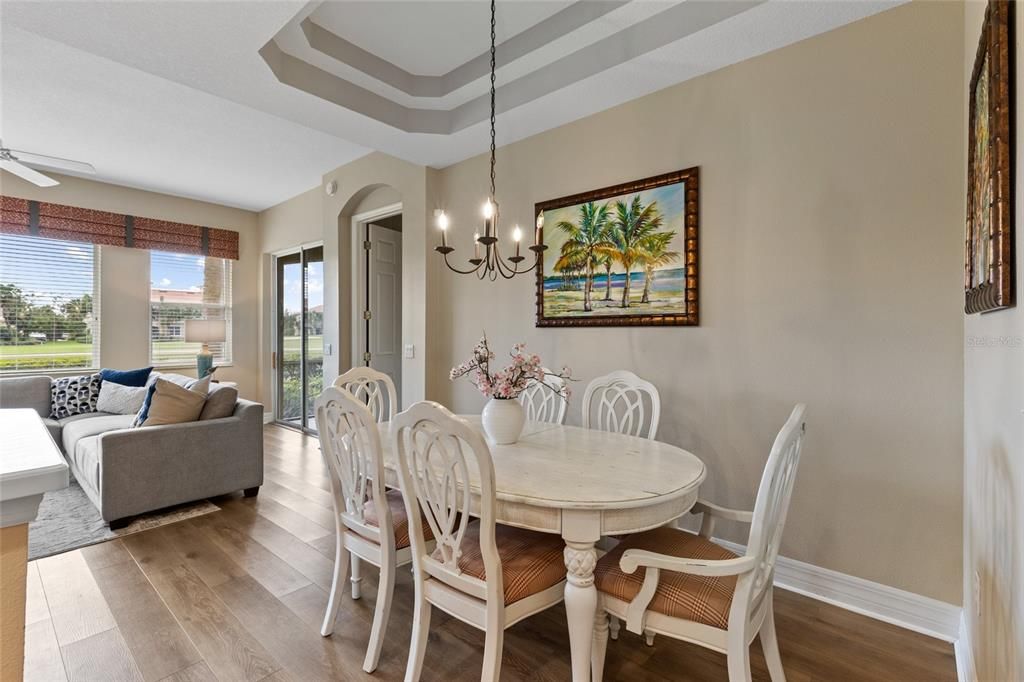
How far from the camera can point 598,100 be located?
2.81 metres

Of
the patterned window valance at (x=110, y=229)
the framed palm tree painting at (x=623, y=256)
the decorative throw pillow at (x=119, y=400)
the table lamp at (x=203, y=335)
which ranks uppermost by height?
the patterned window valance at (x=110, y=229)

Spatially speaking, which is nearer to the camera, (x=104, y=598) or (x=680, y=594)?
(x=680, y=594)

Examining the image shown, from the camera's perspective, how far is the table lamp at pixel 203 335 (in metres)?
5.34

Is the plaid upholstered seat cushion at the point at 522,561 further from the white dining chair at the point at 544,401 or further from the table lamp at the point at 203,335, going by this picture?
the table lamp at the point at 203,335

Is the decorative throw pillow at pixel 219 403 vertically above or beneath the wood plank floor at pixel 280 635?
above

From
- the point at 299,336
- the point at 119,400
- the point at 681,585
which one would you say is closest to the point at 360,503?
the point at 681,585

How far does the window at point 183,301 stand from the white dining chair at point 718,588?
237 inches

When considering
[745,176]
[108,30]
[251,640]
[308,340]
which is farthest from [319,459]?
[745,176]

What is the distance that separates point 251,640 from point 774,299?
2778 mm

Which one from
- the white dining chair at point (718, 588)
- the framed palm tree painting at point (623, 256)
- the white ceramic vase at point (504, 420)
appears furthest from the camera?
the framed palm tree painting at point (623, 256)

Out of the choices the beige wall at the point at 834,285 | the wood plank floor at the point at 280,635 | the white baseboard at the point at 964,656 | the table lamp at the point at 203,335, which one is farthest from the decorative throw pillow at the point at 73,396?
the white baseboard at the point at 964,656

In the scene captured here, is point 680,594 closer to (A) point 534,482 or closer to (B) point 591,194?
(A) point 534,482

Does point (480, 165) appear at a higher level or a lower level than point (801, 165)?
higher

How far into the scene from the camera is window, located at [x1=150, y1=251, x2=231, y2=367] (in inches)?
217
